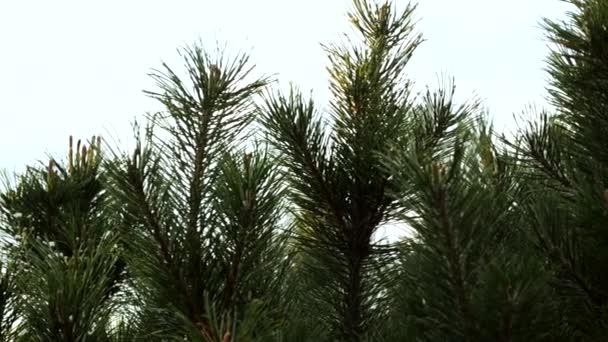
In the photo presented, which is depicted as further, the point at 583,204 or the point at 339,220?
the point at 339,220

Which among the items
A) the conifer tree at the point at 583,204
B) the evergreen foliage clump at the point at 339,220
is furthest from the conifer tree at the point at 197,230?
the conifer tree at the point at 583,204

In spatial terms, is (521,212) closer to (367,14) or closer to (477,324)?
(477,324)

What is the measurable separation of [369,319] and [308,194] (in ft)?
1.76

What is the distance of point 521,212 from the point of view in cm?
287

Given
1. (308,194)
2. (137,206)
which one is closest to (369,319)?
(308,194)

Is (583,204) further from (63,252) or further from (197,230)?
(63,252)

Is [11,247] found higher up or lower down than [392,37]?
lower down

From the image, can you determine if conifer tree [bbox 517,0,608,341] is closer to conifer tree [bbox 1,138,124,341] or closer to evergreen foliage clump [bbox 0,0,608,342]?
evergreen foliage clump [bbox 0,0,608,342]

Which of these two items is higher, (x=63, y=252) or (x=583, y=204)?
(x=63, y=252)

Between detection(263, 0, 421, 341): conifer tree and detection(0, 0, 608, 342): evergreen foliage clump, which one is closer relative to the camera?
detection(0, 0, 608, 342): evergreen foliage clump

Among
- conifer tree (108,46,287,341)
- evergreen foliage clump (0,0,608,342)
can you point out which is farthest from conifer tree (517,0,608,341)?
conifer tree (108,46,287,341)

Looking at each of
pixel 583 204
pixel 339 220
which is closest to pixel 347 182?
pixel 339 220

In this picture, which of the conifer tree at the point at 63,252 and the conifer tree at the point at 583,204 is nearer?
the conifer tree at the point at 63,252

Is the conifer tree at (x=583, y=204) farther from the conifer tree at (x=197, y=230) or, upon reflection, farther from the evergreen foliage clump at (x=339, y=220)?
the conifer tree at (x=197, y=230)
